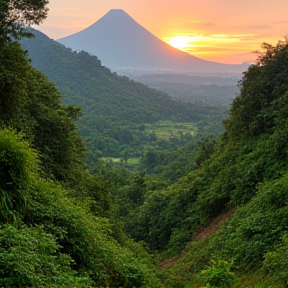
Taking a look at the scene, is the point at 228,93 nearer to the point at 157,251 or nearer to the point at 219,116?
the point at 219,116

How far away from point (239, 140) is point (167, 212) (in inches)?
165

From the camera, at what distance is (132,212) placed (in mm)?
19062

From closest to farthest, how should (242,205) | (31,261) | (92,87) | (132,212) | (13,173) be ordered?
(31,261), (13,173), (242,205), (132,212), (92,87)

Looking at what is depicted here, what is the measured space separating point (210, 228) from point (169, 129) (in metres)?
70.5

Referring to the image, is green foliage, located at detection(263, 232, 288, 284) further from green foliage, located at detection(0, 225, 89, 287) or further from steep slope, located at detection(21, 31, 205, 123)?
steep slope, located at detection(21, 31, 205, 123)

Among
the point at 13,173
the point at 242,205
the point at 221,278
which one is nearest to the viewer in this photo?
the point at 13,173

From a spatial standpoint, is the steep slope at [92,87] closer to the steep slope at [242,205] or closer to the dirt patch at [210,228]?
the steep slope at [242,205]

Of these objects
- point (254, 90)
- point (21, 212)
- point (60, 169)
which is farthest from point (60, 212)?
point (254, 90)

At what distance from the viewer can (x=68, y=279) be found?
15.1 ft

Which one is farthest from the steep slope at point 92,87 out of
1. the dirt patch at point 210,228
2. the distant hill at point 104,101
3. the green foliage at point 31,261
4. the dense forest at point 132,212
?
the green foliage at point 31,261

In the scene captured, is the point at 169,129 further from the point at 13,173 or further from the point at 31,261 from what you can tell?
the point at 31,261

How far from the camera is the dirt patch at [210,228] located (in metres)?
10.9

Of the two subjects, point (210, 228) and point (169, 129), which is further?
point (169, 129)

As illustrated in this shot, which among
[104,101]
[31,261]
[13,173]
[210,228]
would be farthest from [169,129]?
[31,261]
